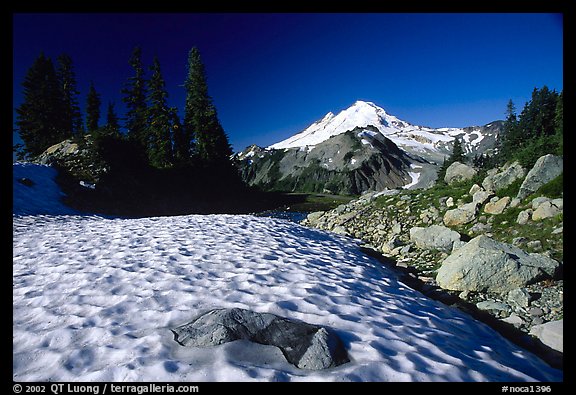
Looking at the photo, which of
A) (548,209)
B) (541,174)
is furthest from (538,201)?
(541,174)

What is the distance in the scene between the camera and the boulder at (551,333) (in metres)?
4.47

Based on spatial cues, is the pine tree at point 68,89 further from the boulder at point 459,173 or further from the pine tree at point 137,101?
the boulder at point 459,173

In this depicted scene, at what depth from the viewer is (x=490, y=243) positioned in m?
7.03

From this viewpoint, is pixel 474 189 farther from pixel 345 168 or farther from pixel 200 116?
pixel 345 168

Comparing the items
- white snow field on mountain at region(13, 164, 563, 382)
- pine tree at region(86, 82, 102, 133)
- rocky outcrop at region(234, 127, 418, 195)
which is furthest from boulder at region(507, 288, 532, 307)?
rocky outcrop at region(234, 127, 418, 195)

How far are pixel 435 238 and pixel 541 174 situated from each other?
428 cm

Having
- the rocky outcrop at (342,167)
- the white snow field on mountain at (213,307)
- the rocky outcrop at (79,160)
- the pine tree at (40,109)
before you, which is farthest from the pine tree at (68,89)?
the rocky outcrop at (342,167)

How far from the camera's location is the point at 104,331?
4.00m

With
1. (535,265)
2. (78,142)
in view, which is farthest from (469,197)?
(78,142)

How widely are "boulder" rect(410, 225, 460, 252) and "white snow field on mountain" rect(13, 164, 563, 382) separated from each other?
2608 mm

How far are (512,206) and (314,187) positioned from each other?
14522 centimetres

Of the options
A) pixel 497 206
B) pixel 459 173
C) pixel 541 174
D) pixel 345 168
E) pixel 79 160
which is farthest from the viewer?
pixel 345 168

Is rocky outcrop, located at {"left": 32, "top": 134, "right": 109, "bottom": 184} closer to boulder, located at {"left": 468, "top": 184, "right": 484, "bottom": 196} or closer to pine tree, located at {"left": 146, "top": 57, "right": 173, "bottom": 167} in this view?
pine tree, located at {"left": 146, "top": 57, "right": 173, "bottom": 167}

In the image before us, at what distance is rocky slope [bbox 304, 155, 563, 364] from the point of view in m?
5.72
